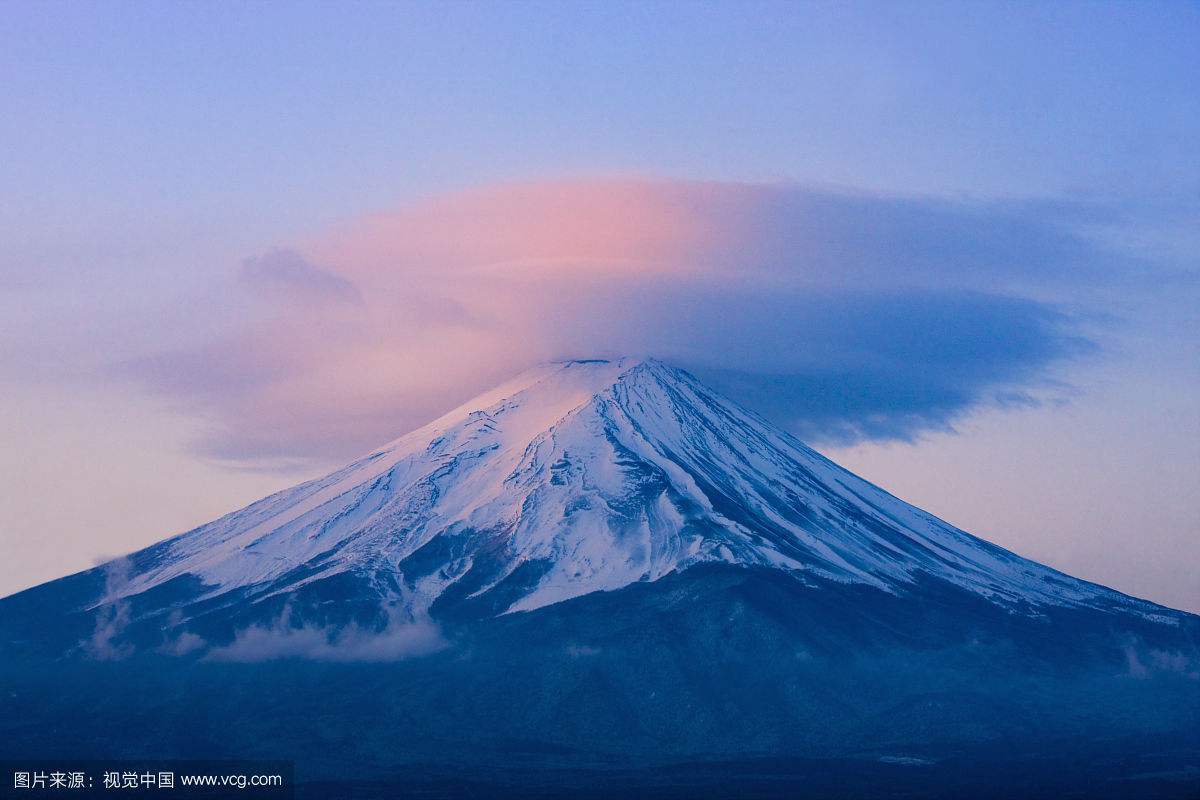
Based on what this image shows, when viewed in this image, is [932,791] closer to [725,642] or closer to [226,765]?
[725,642]

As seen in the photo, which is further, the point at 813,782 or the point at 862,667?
the point at 862,667

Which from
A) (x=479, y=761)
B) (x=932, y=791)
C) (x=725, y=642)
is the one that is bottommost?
(x=932, y=791)

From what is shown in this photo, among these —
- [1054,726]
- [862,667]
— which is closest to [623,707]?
[862,667]

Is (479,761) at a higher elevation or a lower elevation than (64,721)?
lower

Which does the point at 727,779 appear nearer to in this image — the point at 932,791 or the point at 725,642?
the point at 932,791

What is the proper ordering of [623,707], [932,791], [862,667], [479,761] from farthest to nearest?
[862,667], [623,707], [479,761], [932,791]

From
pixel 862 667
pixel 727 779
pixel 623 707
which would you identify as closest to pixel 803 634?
pixel 862 667

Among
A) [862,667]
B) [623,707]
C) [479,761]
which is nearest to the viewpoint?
[479,761]
